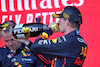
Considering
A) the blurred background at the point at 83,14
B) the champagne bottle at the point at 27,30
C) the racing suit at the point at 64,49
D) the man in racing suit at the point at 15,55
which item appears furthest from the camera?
the blurred background at the point at 83,14

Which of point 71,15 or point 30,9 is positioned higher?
point 71,15

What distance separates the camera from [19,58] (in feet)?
8.11

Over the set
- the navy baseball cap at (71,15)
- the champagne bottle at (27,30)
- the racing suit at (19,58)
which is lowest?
the racing suit at (19,58)

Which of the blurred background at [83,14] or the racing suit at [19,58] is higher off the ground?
the blurred background at [83,14]

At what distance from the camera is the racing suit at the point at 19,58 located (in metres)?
2.41

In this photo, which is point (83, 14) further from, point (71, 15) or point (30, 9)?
point (71, 15)

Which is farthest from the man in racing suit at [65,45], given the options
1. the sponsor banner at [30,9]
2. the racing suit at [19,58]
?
the sponsor banner at [30,9]

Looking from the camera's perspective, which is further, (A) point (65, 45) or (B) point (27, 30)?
(B) point (27, 30)

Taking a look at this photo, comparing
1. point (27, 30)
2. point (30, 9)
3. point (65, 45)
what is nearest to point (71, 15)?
point (65, 45)

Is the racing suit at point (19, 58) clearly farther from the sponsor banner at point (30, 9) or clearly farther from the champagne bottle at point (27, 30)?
the sponsor banner at point (30, 9)

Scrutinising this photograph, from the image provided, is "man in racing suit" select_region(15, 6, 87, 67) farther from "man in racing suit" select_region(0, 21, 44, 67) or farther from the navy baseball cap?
"man in racing suit" select_region(0, 21, 44, 67)

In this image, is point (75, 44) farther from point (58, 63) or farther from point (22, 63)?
point (22, 63)

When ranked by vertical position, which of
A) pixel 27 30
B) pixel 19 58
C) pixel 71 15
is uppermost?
pixel 71 15

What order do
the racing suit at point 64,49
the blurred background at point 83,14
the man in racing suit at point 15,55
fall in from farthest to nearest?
the blurred background at point 83,14 → the man in racing suit at point 15,55 → the racing suit at point 64,49
